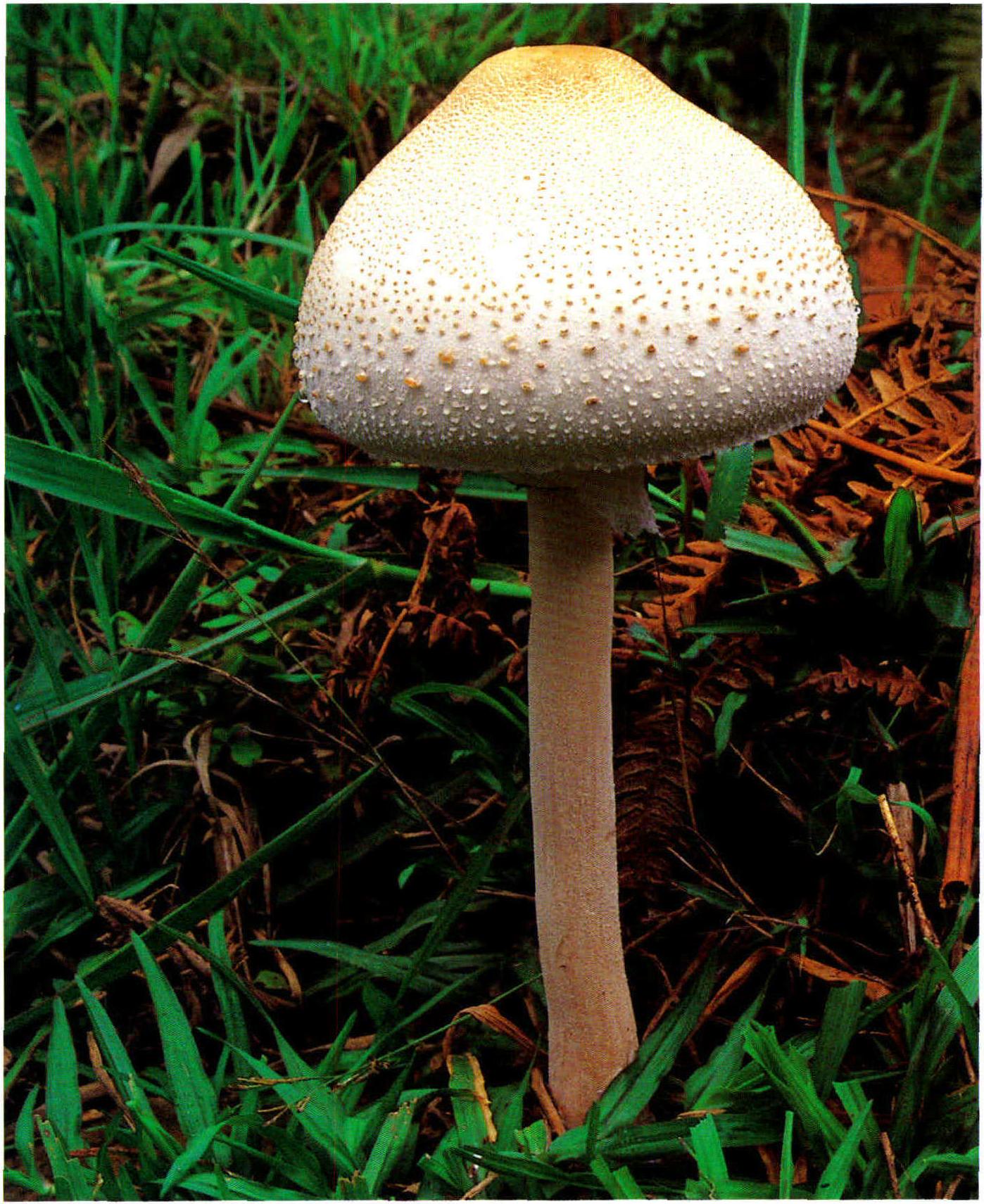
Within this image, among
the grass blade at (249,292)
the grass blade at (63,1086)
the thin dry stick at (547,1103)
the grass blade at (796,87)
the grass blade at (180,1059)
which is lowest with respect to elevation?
the thin dry stick at (547,1103)

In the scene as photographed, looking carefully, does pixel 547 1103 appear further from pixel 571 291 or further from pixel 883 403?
pixel 883 403

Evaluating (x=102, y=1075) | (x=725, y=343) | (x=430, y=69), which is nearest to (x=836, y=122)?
(x=430, y=69)

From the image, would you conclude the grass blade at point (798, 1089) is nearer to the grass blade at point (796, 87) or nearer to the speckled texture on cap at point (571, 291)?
the speckled texture on cap at point (571, 291)

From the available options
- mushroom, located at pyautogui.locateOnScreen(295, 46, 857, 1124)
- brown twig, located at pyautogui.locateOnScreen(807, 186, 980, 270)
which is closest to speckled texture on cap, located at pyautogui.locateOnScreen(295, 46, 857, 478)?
mushroom, located at pyautogui.locateOnScreen(295, 46, 857, 1124)

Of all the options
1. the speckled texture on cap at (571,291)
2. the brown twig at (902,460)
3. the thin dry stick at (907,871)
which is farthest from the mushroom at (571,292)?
the brown twig at (902,460)


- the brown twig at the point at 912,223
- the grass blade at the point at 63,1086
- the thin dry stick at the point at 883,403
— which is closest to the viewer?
the grass blade at the point at 63,1086

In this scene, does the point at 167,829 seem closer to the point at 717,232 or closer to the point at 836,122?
the point at 717,232
